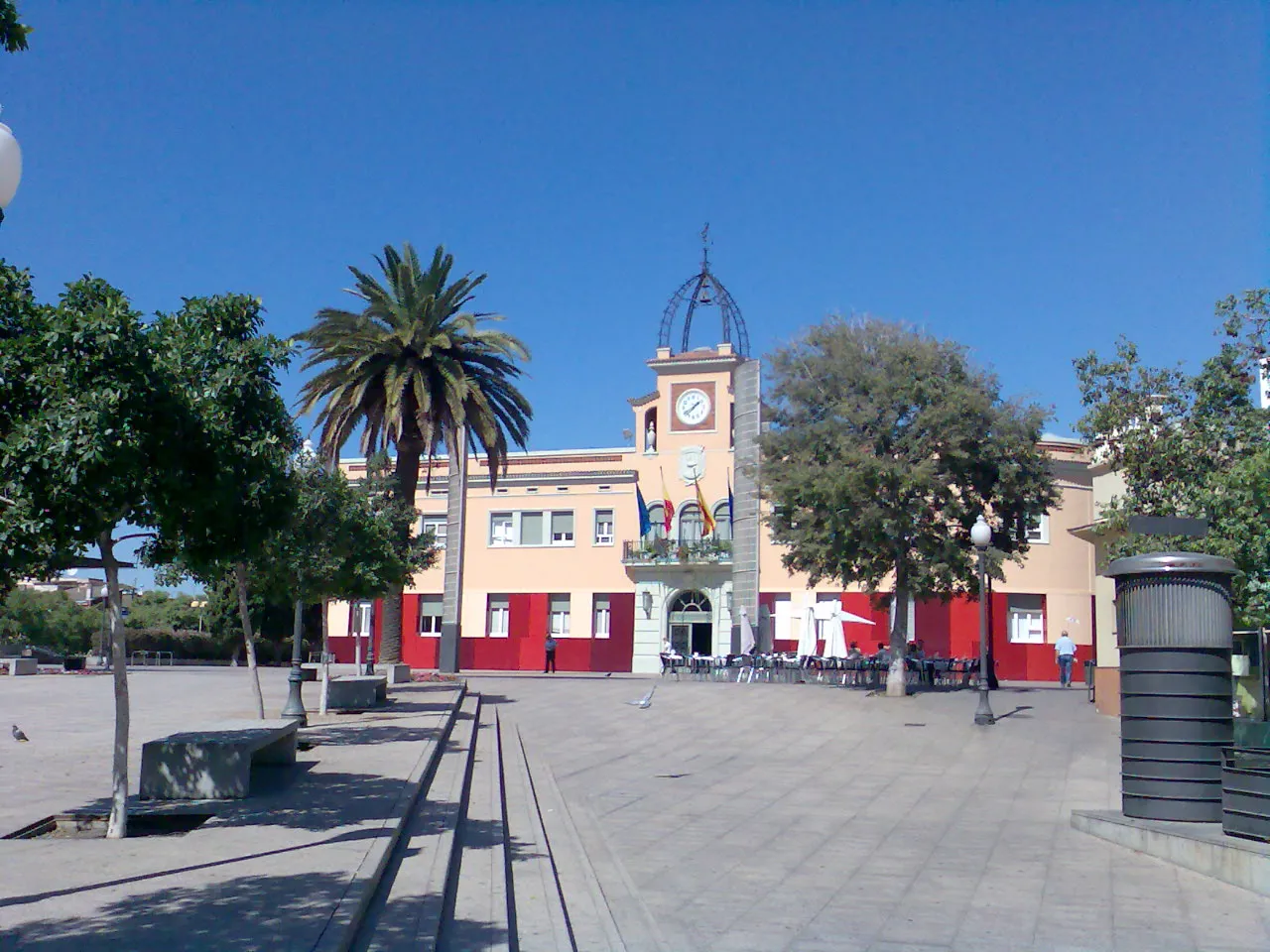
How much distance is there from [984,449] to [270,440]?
22.9 m

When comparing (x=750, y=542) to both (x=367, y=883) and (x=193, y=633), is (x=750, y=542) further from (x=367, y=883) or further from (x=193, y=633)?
(x=367, y=883)

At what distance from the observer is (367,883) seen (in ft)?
24.1

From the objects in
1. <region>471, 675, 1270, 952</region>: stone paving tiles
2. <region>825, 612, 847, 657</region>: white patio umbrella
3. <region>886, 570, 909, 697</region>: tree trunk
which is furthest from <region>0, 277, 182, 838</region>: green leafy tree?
<region>825, 612, 847, 657</region>: white patio umbrella

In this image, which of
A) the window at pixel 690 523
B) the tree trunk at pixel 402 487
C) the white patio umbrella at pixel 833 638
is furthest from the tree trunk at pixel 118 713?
the window at pixel 690 523

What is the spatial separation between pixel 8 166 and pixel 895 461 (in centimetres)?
2325

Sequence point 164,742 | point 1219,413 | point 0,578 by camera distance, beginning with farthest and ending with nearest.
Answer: point 1219,413 → point 164,742 → point 0,578

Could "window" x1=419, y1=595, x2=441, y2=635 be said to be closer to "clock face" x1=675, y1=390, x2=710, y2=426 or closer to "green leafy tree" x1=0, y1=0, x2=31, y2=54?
"clock face" x1=675, y1=390, x2=710, y2=426

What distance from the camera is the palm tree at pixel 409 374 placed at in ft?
96.7

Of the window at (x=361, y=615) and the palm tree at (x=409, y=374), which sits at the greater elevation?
the palm tree at (x=409, y=374)

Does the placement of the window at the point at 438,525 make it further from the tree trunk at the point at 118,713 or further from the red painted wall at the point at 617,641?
the tree trunk at the point at 118,713

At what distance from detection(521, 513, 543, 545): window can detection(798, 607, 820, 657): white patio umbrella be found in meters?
13.6

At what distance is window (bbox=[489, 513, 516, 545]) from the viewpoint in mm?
51094

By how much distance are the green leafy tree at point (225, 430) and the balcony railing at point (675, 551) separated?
1469 inches

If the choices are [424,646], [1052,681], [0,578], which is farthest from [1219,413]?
[424,646]
